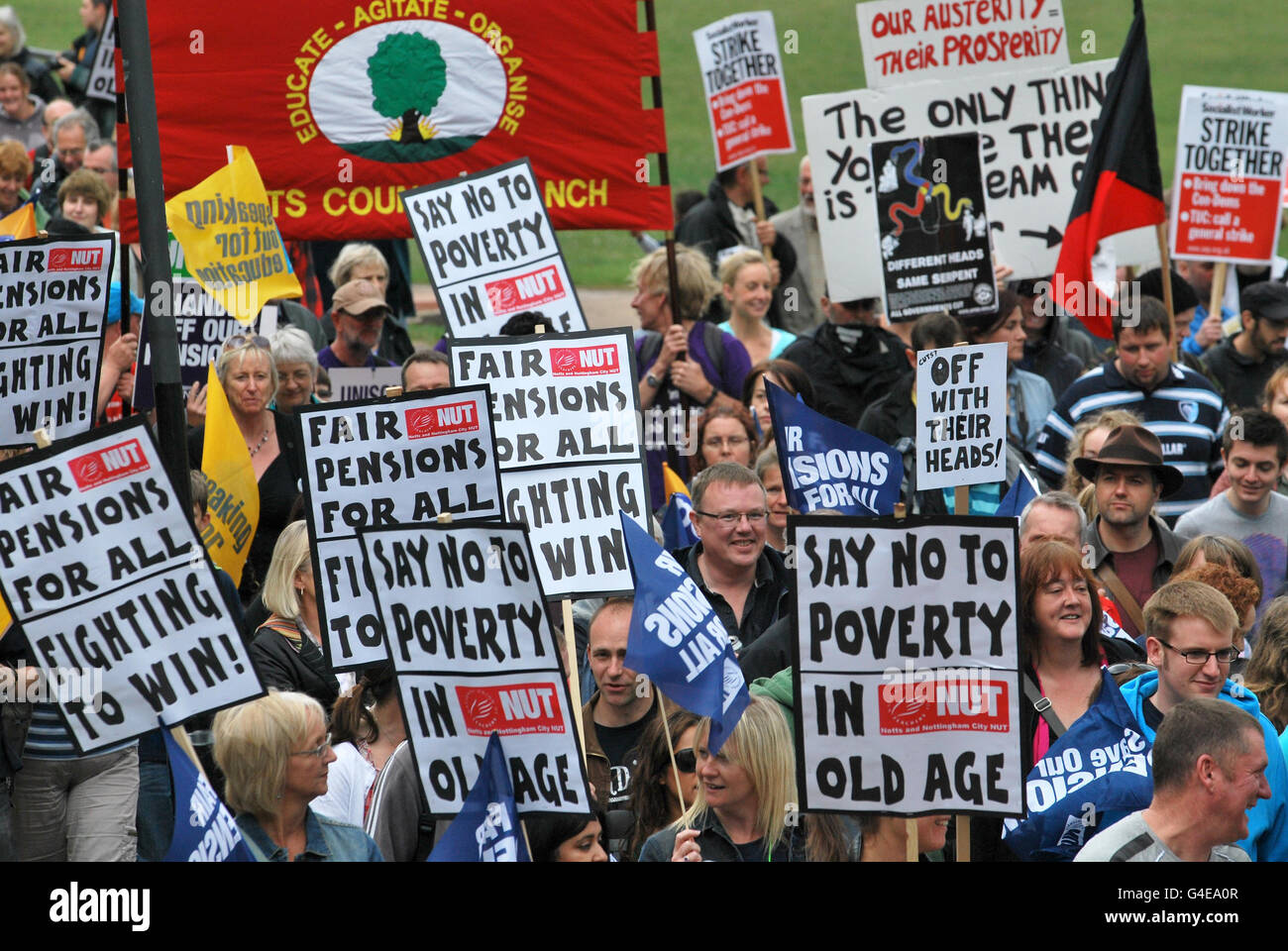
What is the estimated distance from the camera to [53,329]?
837 centimetres

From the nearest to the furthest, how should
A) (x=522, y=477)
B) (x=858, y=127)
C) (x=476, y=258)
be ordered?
(x=522, y=477) → (x=476, y=258) → (x=858, y=127)

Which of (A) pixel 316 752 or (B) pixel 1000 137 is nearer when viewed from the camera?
(A) pixel 316 752

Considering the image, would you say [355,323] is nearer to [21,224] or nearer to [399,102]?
[399,102]

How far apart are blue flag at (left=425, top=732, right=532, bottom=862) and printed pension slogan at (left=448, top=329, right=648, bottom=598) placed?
2.10 m

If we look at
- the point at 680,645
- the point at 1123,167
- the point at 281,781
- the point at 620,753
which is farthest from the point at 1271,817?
the point at 1123,167

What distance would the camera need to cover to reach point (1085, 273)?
34.2 ft

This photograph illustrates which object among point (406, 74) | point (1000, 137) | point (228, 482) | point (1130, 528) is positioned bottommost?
point (1130, 528)

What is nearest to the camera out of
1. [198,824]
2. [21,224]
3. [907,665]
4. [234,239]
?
[198,824]

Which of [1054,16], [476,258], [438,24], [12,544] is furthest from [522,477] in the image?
[1054,16]

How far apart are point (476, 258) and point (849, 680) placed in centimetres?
387

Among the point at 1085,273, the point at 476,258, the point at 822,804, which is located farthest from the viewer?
the point at 1085,273

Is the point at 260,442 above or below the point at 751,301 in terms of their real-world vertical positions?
below

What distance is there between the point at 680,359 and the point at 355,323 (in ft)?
6.16
